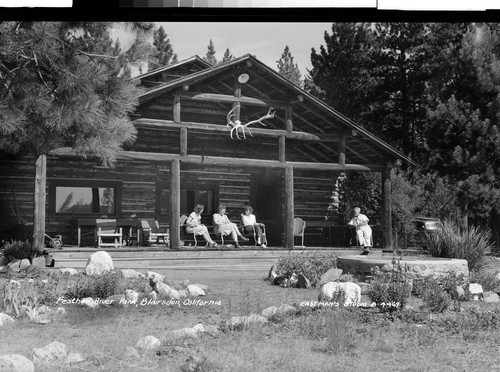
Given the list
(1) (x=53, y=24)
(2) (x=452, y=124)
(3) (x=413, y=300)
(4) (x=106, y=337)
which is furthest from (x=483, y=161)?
(1) (x=53, y=24)

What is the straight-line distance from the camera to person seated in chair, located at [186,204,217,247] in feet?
22.8

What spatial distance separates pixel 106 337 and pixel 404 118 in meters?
3.35

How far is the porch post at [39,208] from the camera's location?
6973 mm

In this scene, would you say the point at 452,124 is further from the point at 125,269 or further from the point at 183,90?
the point at 125,269

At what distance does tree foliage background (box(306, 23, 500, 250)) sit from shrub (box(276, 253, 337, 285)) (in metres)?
1.09

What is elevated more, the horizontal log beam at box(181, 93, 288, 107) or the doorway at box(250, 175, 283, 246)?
the horizontal log beam at box(181, 93, 288, 107)

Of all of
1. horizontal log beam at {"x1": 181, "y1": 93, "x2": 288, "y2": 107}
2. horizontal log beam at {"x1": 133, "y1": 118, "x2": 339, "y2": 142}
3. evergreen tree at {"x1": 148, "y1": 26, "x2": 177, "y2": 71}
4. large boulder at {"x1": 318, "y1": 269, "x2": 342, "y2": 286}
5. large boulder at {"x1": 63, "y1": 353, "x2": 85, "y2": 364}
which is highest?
evergreen tree at {"x1": 148, "y1": 26, "x2": 177, "y2": 71}

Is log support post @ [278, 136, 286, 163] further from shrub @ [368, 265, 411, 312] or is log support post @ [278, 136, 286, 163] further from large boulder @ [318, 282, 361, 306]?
shrub @ [368, 265, 411, 312]

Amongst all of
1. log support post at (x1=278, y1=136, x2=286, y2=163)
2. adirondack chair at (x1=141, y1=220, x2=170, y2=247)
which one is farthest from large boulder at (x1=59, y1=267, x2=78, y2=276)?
log support post at (x1=278, y1=136, x2=286, y2=163)

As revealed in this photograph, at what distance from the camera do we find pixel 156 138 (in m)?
7.33

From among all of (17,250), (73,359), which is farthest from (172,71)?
(73,359)

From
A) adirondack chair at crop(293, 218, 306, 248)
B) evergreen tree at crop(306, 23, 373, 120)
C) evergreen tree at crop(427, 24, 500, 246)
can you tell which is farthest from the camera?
adirondack chair at crop(293, 218, 306, 248)

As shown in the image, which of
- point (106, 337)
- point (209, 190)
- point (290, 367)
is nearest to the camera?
point (290, 367)

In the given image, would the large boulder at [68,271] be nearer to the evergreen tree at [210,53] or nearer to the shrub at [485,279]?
the evergreen tree at [210,53]
